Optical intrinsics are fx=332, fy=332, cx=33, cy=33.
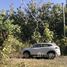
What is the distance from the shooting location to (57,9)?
54312mm

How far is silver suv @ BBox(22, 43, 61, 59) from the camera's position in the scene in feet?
117

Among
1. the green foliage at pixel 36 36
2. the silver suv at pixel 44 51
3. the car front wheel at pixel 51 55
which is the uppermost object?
the green foliage at pixel 36 36

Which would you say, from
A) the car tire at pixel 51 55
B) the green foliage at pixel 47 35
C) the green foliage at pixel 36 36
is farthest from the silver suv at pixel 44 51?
the green foliage at pixel 47 35

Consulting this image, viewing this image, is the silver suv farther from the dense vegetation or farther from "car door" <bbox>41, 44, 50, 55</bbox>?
the dense vegetation

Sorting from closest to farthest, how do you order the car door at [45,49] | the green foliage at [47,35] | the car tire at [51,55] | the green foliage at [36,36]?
the car tire at [51,55] < the car door at [45,49] < the green foliage at [36,36] < the green foliage at [47,35]

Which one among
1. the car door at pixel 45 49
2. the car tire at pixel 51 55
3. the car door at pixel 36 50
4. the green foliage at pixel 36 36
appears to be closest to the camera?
the car tire at pixel 51 55

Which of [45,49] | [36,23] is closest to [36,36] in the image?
[36,23]

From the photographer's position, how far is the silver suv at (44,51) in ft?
117

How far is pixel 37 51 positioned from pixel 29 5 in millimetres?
20126

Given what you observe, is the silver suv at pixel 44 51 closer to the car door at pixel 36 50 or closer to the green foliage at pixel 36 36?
the car door at pixel 36 50

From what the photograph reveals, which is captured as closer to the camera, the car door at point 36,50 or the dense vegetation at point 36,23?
the car door at point 36,50

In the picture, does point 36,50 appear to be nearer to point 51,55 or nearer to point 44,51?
point 44,51

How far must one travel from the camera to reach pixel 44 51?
3597cm

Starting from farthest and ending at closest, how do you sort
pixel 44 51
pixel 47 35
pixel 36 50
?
pixel 47 35 → pixel 36 50 → pixel 44 51
